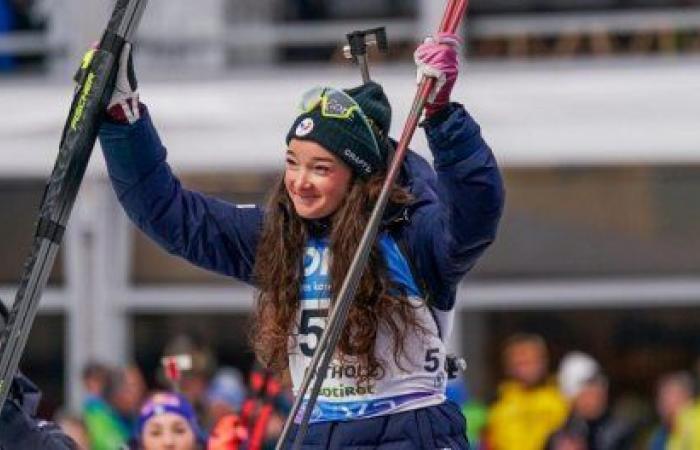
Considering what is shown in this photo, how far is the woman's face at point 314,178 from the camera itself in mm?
5754

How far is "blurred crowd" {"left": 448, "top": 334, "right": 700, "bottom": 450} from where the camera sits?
11.7 metres

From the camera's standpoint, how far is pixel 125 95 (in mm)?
5660

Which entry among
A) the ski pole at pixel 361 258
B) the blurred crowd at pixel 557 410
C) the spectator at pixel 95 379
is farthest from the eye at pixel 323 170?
the spectator at pixel 95 379

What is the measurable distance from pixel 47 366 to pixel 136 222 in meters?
9.30

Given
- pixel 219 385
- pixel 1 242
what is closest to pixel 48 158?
pixel 1 242

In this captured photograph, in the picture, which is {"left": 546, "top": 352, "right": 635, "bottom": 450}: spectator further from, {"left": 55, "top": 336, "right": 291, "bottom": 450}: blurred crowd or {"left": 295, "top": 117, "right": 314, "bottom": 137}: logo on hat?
{"left": 295, "top": 117, "right": 314, "bottom": 137}: logo on hat

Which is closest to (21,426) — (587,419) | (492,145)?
(587,419)

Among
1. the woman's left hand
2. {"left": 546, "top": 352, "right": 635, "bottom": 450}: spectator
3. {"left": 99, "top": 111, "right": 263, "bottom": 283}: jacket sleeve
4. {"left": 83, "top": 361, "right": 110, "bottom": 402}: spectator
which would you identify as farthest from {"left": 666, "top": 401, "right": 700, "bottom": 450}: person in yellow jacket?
the woman's left hand

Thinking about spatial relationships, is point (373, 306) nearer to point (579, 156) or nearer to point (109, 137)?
point (109, 137)

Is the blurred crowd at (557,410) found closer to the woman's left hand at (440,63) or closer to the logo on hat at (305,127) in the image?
the logo on hat at (305,127)

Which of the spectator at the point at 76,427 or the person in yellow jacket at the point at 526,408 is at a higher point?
the person in yellow jacket at the point at 526,408

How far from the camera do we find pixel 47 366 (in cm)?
1513

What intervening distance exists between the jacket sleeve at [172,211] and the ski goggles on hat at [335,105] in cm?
32

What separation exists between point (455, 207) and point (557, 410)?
6.69 metres
